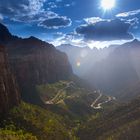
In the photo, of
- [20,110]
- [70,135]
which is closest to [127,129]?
[70,135]

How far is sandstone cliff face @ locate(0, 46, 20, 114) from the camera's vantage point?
6009 inches

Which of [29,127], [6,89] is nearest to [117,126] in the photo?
[29,127]

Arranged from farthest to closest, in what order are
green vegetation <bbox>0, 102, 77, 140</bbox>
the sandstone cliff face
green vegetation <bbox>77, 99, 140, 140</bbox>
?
the sandstone cliff face → green vegetation <bbox>0, 102, 77, 140</bbox> → green vegetation <bbox>77, 99, 140, 140</bbox>

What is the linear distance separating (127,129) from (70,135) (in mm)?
35798

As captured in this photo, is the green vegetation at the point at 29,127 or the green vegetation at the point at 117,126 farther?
the green vegetation at the point at 29,127

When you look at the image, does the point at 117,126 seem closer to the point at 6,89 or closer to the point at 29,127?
the point at 29,127

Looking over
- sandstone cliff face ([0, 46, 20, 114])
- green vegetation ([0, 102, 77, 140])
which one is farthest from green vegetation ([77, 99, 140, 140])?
sandstone cliff face ([0, 46, 20, 114])

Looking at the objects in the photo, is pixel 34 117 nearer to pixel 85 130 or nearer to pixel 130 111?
pixel 85 130

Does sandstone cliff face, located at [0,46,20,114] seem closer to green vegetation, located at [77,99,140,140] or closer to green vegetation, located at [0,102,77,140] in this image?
green vegetation, located at [0,102,77,140]

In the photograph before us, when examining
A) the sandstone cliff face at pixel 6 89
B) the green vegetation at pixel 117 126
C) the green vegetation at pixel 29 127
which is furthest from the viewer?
the sandstone cliff face at pixel 6 89

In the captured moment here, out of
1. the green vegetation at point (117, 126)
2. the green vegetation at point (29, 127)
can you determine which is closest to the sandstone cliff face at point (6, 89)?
the green vegetation at point (29, 127)

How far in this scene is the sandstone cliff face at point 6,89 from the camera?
153 m

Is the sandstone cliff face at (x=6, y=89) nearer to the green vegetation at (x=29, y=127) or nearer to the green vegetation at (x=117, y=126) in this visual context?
the green vegetation at (x=29, y=127)

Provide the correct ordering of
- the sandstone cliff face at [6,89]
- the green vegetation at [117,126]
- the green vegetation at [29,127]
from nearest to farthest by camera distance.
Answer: the green vegetation at [117,126] < the green vegetation at [29,127] < the sandstone cliff face at [6,89]
